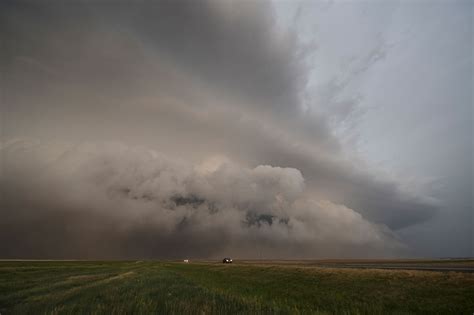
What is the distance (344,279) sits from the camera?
35594 mm

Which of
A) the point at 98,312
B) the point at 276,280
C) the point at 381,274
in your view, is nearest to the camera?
the point at 98,312

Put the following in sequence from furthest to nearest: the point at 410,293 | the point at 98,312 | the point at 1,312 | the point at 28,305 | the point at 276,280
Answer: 1. the point at 276,280
2. the point at 410,293
3. the point at 28,305
4. the point at 1,312
5. the point at 98,312

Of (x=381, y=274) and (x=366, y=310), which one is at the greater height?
(x=381, y=274)

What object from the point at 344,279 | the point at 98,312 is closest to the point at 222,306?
the point at 98,312

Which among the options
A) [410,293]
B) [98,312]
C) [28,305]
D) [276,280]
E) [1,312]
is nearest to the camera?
[98,312]

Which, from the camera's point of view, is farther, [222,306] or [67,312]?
[222,306]

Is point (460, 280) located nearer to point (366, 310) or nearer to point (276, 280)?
point (366, 310)

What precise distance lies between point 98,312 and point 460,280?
2978 centimetres

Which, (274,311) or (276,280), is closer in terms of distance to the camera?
(274,311)

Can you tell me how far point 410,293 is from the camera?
26297 millimetres

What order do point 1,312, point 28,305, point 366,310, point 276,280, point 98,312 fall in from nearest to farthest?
point 98,312, point 1,312, point 28,305, point 366,310, point 276,280

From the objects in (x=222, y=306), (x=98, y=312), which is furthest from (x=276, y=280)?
(x=98, y=312)

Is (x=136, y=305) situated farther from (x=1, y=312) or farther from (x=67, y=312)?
Answer: (x=1, y=312)

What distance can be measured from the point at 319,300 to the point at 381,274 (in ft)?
38.8
